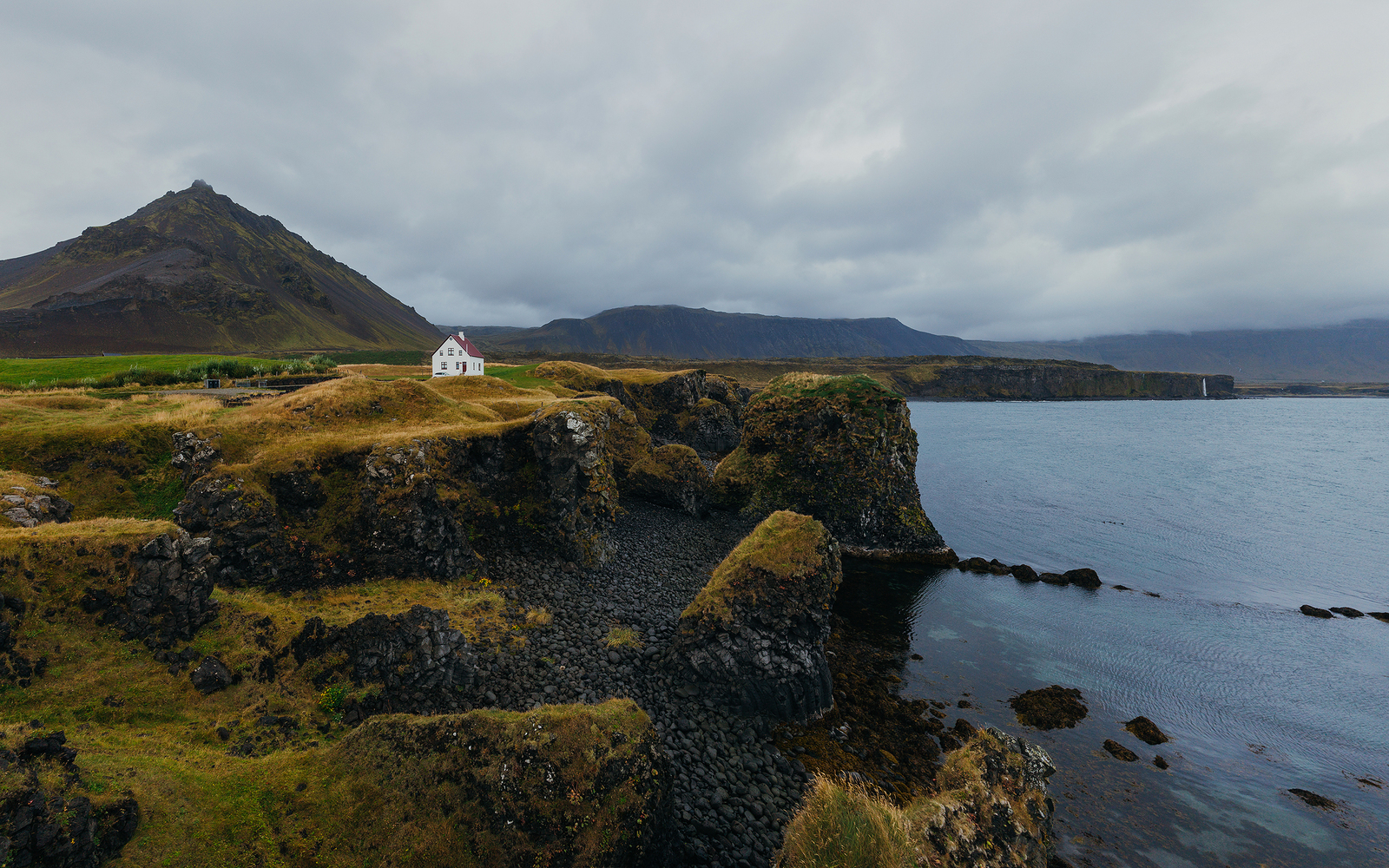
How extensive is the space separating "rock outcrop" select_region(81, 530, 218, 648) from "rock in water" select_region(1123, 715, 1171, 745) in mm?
33218

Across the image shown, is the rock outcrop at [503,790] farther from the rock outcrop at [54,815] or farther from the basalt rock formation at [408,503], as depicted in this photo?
the basalt rock formation at [408,503]

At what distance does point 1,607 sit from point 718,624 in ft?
64.9

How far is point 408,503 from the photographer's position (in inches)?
918

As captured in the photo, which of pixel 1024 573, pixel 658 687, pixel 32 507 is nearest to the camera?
pixel 32 507

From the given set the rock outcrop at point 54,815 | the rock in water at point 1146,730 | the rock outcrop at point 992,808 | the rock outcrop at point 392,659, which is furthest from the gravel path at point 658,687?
the rock in water at point 1146,730

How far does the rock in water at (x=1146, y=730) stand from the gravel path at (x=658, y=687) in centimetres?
1432

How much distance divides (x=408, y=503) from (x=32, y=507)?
11.6 metres

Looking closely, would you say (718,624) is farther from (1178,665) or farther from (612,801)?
(1178,665)

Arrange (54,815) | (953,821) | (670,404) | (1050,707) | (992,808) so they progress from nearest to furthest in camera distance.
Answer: (54,815) < (953,821) < (992,808) < (1050,707) < (670,404)

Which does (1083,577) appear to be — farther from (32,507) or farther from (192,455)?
(32,507)

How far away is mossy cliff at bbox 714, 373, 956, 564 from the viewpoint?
123ft

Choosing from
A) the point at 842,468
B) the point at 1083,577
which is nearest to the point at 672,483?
the point at 842,468

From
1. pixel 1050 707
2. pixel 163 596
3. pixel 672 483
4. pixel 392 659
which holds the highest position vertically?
pixel 163 596

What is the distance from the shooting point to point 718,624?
66.0ft
